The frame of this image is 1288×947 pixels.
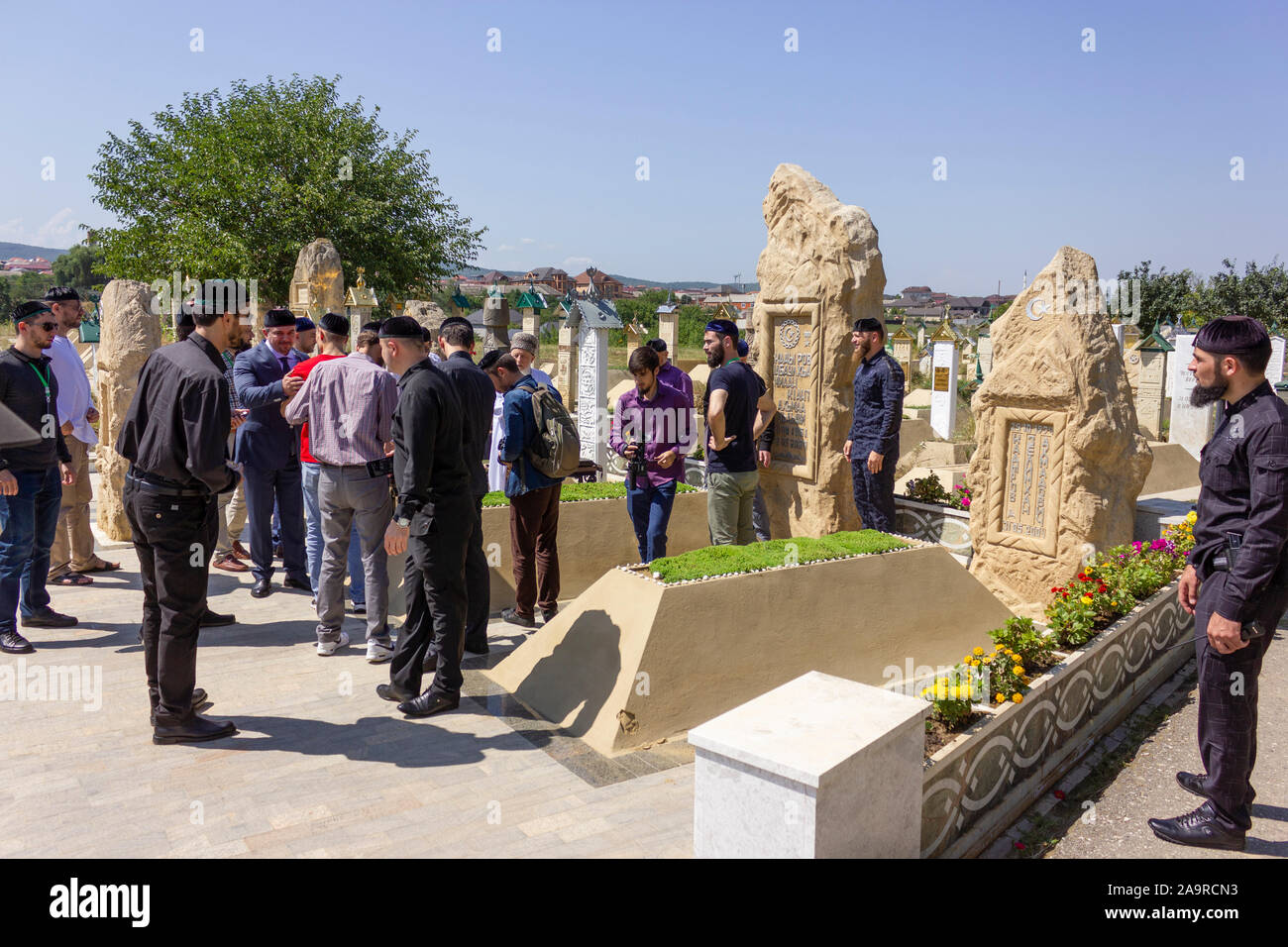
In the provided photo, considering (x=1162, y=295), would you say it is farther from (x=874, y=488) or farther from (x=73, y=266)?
(x=73, y=266)

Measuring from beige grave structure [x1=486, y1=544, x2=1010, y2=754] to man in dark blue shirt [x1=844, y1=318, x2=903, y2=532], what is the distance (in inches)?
67.6

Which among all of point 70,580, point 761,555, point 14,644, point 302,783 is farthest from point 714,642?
point 70,580

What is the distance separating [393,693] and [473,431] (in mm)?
1508

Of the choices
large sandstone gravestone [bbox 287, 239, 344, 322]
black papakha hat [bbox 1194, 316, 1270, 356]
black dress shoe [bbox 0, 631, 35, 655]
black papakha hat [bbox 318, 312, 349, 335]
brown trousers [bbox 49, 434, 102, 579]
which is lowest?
black dress shoe [bbox 0, 631, 35, 655]

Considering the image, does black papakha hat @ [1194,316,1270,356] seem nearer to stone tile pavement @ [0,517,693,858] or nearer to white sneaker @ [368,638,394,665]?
stone tile pavement @ [0,517,693,858]

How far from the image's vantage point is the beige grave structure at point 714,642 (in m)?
4.61

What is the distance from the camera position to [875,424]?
25.0 feet

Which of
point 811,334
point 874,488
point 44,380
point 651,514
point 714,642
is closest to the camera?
point 714,642

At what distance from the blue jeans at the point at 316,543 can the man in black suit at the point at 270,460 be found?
1.99 feet

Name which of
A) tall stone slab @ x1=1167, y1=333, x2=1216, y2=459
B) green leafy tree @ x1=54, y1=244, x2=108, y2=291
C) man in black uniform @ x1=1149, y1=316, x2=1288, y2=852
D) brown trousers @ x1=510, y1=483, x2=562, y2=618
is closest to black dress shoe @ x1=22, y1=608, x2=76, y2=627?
brown trousers @ x1=510, y1=483, x2=562, y2=618

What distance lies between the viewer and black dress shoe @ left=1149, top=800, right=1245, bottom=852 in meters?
3.78

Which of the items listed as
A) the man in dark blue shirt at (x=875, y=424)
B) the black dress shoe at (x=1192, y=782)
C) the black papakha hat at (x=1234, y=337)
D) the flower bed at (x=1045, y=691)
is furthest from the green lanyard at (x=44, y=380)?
the black dress shoe at (x=1192, y=782)

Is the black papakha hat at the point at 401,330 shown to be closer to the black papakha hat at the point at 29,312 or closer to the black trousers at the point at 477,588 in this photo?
the black trousers at the point at 477,588

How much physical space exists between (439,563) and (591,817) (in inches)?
64.1
